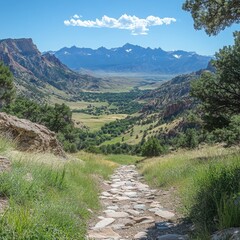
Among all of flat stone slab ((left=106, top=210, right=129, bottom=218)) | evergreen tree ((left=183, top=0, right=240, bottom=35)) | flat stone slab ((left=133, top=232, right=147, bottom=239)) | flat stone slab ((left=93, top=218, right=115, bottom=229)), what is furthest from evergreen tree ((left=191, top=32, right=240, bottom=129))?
flat stone slab ((left=133, top=232, right=147, bottom=239))

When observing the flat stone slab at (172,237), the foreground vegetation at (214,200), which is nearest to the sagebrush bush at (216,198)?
the foreground vegetation at (214,200)

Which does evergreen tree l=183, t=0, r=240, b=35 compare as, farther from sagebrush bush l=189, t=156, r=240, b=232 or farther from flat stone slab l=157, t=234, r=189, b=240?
flat stone slab l=157, t=234, r=189, b=240

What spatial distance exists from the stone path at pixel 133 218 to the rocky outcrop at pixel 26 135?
5679 millimetres

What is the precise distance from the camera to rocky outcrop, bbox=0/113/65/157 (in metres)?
15.6

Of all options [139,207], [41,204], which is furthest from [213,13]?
[41,204]

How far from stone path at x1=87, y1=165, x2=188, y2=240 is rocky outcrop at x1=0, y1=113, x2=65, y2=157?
18.6 ft

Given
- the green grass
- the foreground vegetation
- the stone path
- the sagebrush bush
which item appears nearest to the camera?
the green grass

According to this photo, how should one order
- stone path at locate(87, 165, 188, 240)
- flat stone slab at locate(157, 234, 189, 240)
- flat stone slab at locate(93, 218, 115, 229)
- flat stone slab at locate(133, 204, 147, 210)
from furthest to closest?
flat stone slab at locate(133, 204, 147, 210), flat stone slab at locate(93, 218, 115, 229), stone path at locate(87, 165, 188, 240), flat stone slab at locate(157, 234, 189, 240)

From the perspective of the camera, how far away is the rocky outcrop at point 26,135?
612 inches

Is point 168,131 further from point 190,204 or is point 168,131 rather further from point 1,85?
point 190,204

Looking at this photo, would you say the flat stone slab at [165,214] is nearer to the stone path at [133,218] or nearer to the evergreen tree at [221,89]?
the stone path at [133,218]

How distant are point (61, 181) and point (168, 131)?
567 feet

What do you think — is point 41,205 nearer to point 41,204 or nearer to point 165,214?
point 41,204

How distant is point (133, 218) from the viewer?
8312mm
